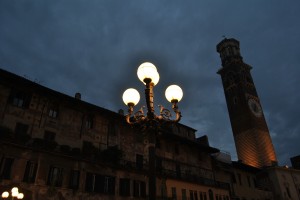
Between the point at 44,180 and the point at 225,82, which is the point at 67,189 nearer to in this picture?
the point at 44,180

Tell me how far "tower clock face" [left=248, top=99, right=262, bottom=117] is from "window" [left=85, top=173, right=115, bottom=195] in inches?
1567

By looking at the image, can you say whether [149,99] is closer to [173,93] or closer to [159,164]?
[173,93]

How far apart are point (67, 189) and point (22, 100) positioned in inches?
297

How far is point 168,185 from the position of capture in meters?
25.3

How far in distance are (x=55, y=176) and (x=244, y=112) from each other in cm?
4316

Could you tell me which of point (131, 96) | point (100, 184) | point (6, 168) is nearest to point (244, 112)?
point (100, 184)

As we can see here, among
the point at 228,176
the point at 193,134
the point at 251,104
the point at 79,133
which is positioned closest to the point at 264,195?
the point at 228,176

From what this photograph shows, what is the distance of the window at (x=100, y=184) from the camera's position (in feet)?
66.3

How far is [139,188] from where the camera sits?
2322 centimetres

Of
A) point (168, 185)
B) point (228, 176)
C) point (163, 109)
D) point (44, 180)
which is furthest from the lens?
point (228, 176)

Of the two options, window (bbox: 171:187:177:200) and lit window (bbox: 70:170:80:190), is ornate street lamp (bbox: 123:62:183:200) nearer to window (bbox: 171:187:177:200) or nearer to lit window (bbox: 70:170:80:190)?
lit window (bbox: 70:170:80:190)

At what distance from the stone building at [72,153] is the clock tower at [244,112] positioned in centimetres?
2391

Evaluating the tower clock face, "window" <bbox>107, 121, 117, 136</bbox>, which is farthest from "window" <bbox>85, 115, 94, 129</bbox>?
the tower clock face

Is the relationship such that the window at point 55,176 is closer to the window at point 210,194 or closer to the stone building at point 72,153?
the stone building at point 72,153
